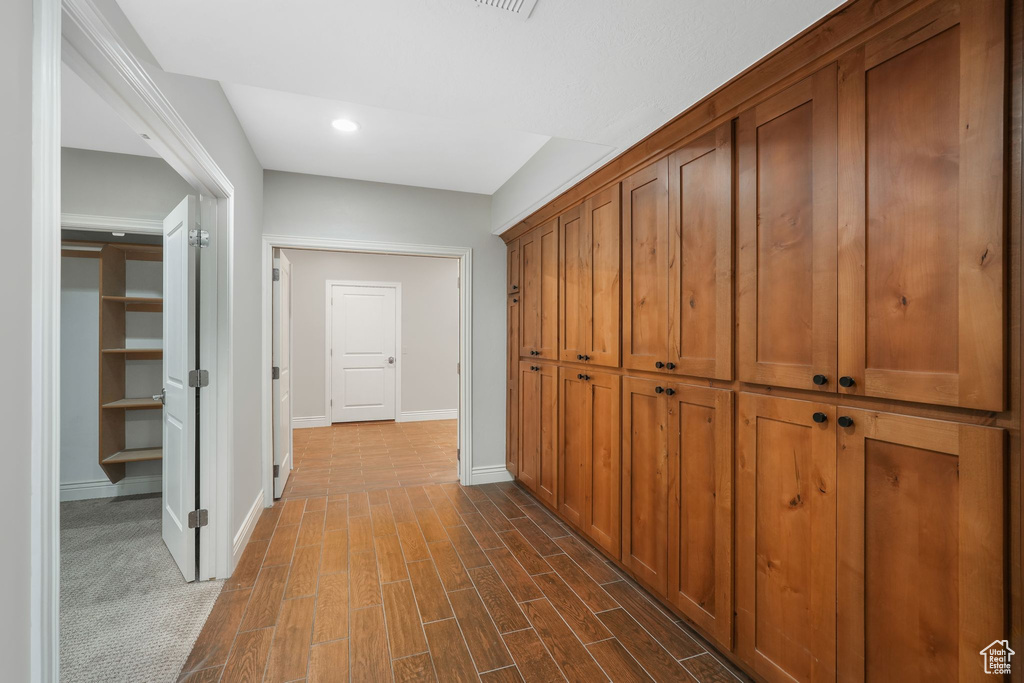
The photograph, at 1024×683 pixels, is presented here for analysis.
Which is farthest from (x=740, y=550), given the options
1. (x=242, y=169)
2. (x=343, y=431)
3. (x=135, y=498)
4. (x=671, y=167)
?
(x=343, y=431)

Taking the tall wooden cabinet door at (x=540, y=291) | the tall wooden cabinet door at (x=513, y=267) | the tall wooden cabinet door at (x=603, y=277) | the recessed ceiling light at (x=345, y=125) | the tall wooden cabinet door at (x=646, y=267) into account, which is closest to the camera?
the tall wooden cabinet door at (x=646, y=267)

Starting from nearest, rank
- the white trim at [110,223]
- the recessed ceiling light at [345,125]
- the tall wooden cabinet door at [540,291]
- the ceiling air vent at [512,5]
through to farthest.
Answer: the ceiling air vent at [512,5] < the recessed ceiling light at [345,125] < the white trim at [110,223] < the tall wooden cabinet door at [540,291]

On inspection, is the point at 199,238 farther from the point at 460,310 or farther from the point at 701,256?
the point at 701,256

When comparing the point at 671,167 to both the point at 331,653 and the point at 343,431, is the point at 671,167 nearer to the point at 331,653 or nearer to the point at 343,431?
the point at 331,653

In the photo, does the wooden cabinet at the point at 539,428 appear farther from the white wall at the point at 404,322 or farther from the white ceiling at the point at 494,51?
the white wall at the point at 404,322

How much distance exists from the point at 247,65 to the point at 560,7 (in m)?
1.14

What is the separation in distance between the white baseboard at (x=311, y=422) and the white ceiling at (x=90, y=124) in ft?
12.8

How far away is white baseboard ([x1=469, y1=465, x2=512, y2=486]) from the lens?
154 inches

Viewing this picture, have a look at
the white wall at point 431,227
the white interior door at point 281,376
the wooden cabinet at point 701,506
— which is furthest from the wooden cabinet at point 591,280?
the white interior door at point 281,376

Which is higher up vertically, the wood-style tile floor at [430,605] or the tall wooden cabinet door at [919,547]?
the tall wooden cabinet door at [919,547]

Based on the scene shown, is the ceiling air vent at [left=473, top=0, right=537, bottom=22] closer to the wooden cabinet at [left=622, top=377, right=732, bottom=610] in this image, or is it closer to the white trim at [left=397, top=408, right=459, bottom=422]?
the wooden cabinet at [left=622, top=377, right=732, bottom=610]

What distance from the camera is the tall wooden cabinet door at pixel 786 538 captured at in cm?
136

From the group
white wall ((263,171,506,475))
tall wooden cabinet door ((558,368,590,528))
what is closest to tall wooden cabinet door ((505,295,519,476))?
white wall ((263,171,506,475))

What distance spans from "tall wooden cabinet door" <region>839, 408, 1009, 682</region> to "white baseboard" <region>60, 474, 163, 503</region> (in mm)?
4441
